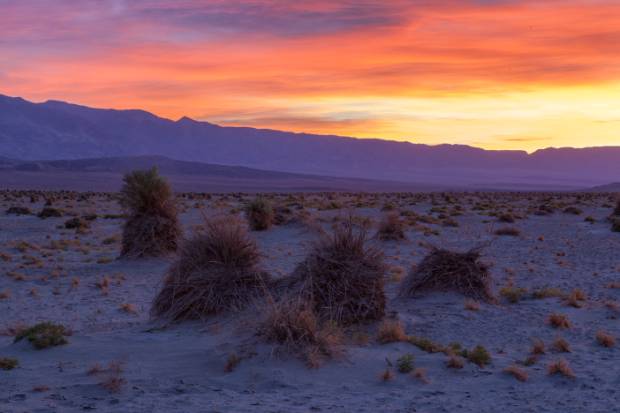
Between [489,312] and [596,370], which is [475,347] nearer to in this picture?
[596,370]

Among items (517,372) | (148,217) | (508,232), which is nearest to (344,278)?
(517,372)

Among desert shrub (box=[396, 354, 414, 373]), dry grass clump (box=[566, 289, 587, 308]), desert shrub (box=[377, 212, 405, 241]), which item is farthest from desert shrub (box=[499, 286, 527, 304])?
desert shrub (box=[377, 212, 405, 241])

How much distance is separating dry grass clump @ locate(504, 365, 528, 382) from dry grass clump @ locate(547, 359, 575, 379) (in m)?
0.34

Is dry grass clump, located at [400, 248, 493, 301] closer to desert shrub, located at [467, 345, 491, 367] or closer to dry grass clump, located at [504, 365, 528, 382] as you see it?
desert shrub, located at [467, 345, 491, 367]

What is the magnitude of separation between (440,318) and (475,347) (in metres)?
1.80

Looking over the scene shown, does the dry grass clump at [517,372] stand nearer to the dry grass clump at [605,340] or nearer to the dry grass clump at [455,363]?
the dry grass clump at [455,363]

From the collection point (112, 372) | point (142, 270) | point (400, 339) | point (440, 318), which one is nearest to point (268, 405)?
point (112, 372)

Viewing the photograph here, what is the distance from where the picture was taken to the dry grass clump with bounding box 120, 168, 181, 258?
20.7 meters

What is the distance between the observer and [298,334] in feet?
30.4

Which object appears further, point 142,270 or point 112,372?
point 142,270

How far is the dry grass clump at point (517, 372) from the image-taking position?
862 centimetres

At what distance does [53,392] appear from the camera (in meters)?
7.89

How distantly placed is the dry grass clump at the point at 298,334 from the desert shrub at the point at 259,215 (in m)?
20.8

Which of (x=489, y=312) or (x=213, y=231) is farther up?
(x=213, y=231)
